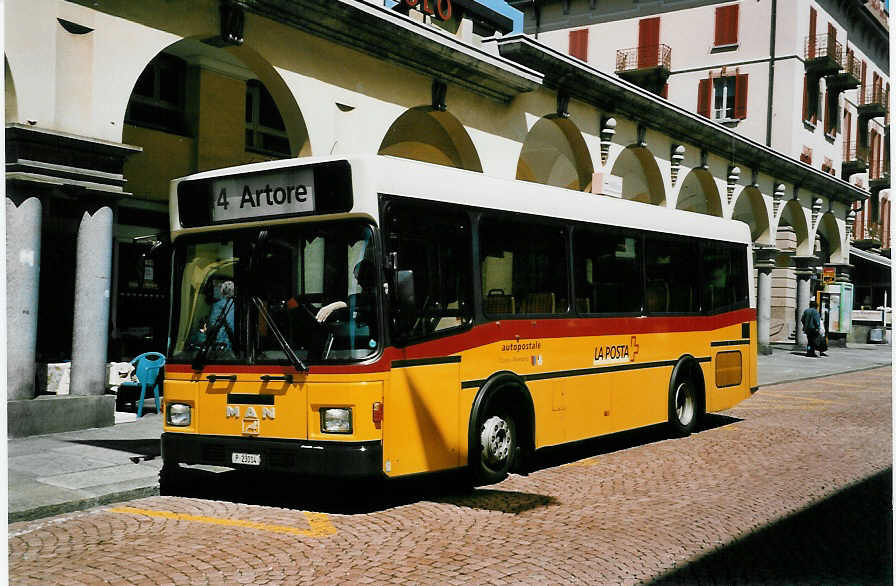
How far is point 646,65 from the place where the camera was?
128 feet

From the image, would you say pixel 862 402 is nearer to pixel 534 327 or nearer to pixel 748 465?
pixel 748 465

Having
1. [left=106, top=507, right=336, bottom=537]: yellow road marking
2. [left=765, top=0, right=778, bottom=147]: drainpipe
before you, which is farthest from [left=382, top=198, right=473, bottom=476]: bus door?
[left=765, top=0, right=778, bottom=147]: drainpipe

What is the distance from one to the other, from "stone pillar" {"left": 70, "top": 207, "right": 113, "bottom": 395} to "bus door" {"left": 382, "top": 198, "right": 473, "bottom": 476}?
Result: 213 inches

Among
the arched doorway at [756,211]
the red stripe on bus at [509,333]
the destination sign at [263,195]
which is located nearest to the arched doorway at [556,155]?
the arched doorway at [756,211]

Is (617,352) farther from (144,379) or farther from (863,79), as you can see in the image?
(863,79)

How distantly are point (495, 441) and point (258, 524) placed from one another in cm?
234

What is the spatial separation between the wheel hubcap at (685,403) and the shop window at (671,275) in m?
0.99

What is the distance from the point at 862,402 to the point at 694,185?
14.1 metres

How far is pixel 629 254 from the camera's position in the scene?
10.8 metres

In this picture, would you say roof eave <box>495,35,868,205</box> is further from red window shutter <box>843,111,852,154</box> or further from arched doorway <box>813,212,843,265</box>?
red window shutter <box>843,111,852,154</box>

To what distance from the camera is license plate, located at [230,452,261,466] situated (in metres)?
7.37

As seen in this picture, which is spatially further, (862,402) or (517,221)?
(862,402)

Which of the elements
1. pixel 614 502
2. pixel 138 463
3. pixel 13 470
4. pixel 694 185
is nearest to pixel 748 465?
pixel 614 502

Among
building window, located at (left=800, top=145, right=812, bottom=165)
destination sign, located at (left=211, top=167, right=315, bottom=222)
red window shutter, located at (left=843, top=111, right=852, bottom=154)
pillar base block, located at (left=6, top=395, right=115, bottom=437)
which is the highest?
red window shutter, located at (left=843, top=111, right=852, bottom=154)
